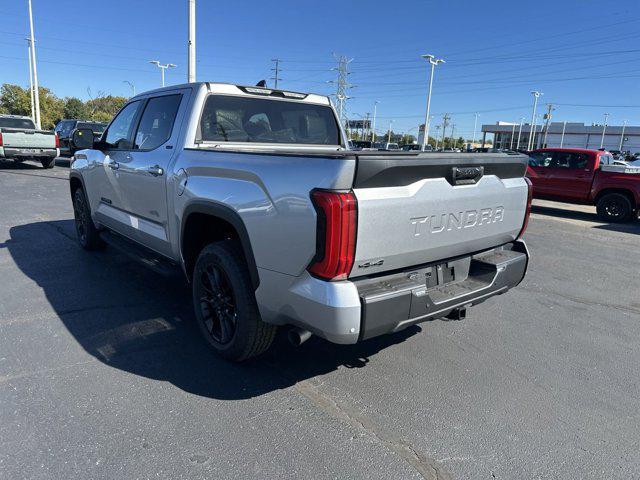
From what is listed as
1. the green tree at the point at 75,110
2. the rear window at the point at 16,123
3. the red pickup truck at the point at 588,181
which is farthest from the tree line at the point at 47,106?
the red pickup truck at the point at 588,181

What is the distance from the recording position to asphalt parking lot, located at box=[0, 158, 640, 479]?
94.9 inches

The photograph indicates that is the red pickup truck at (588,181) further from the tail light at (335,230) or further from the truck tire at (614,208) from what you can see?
the tail light at (335,230)

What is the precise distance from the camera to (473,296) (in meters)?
3.10

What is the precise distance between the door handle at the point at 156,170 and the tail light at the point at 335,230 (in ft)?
6.35

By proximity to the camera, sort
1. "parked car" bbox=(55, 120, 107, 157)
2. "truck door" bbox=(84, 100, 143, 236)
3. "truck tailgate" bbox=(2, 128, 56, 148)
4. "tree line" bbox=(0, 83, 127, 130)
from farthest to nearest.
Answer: "tree line" bbox=(0, 83, 127, 130), "parked car" bbox=(55, 120, 107, 157), "truck tailgate" bbox=(2, 128, 56, 148), "truck door" bbox=(84, 100, 143, 236)

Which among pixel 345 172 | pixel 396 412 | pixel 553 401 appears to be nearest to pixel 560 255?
pixel 553 401

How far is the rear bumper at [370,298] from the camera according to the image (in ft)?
8.00

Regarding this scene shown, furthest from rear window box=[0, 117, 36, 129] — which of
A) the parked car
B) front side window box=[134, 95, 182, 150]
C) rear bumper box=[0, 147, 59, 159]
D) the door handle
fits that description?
the door handle

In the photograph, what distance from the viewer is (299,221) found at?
248cm

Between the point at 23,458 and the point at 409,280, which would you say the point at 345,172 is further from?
the point at 23,458

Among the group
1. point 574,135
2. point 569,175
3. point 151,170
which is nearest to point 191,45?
point 569,175

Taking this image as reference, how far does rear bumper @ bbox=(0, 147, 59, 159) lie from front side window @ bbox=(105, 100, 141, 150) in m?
13.7

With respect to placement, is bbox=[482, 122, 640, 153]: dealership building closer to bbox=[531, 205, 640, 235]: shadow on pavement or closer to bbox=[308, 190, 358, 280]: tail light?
bbox=[531, 205, 640, 235]: shadow on pavement

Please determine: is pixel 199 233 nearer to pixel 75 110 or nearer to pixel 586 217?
pixel 586 217
